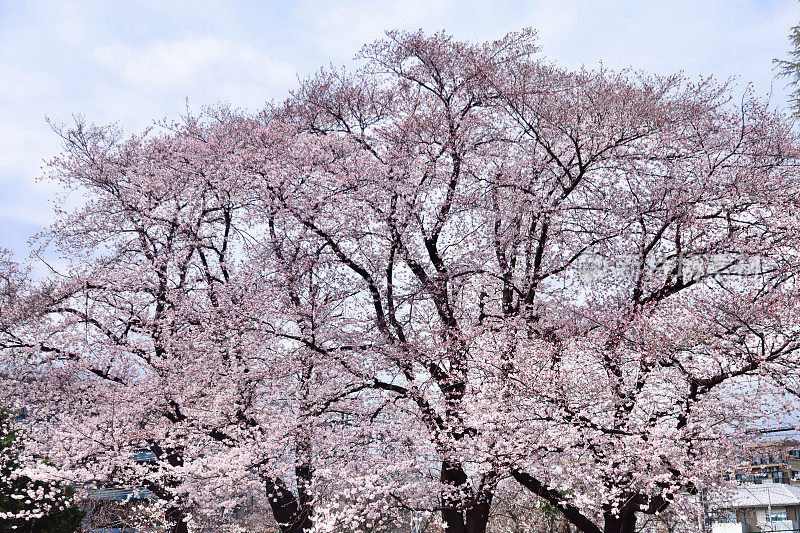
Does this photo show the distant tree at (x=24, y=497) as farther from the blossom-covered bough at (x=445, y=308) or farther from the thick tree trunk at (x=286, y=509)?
the thick tree trunk at (x=286, y=509)

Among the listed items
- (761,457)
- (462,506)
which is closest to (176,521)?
(462,506)

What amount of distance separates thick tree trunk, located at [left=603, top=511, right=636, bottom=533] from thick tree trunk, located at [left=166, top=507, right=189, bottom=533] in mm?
8377

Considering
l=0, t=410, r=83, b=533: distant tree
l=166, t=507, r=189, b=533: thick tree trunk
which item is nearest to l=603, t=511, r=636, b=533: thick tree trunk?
l=166, t=507, r=189, b=533: thick tree trunk

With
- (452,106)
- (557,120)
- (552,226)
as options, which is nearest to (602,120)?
(557,120)

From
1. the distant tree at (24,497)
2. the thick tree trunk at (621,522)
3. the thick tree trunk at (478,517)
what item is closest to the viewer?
the thick tree trunk at (621,522)

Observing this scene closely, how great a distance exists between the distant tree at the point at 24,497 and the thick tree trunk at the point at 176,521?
214 cm

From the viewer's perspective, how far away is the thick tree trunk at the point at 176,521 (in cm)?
1364

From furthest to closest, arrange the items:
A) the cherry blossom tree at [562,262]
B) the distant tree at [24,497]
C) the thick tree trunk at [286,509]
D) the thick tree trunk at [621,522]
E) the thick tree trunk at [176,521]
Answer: the distant tree at [24,497]
the thick tree trunk at [176,521]
the thick tree trunk at [286,509]
the thick tree trunk at [621,522]
the cherry blossom tree at [562,262]

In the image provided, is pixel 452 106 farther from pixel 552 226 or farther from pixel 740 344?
pixel 740 344

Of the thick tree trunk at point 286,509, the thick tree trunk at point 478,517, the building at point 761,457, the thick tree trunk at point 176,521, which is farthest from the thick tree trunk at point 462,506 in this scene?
the thick tree trunk at point 176,521

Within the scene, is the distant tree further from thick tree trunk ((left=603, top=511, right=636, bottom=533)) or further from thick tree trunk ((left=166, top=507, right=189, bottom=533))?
thick tree trunk ((left=603, top=511, right=636, bottom=533))

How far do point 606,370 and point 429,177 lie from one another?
16.4ft

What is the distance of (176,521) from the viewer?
46.1ft

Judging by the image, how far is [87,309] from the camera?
15.1 metres
